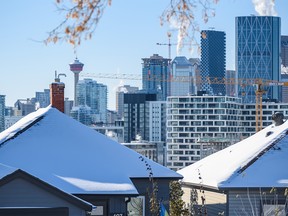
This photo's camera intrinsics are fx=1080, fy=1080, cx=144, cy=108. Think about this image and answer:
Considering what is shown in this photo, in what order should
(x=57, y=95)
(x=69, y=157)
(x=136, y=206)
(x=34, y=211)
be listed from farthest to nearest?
(x=57, y=95) < (x=136, y=206) < (x=69, y=157) < (x=34, y=211)

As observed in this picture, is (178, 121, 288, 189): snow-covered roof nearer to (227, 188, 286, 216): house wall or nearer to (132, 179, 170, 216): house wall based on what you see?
(227, 188, 286, 216): house wall

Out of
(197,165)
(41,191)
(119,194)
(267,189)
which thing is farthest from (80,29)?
(197,165)

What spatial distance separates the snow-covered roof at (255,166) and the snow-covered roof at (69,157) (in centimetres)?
179

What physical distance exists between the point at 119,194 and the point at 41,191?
306 centimetres

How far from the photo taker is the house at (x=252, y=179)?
2436 centimetres

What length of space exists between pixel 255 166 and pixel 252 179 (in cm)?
65

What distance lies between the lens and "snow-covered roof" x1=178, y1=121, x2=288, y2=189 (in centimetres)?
2458

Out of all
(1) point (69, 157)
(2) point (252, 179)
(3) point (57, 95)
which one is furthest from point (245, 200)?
(3) point (57, 95)

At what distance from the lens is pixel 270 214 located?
24.5 m

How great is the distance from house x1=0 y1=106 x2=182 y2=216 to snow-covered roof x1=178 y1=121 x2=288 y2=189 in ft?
4.53

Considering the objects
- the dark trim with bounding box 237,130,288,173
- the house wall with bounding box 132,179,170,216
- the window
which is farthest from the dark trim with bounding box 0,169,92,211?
the dark trim with bounding box 237,130,288,173

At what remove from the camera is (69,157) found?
22594 mm

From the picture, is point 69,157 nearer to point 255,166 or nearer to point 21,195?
point 21,195

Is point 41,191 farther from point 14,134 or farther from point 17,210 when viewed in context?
point 14,134
